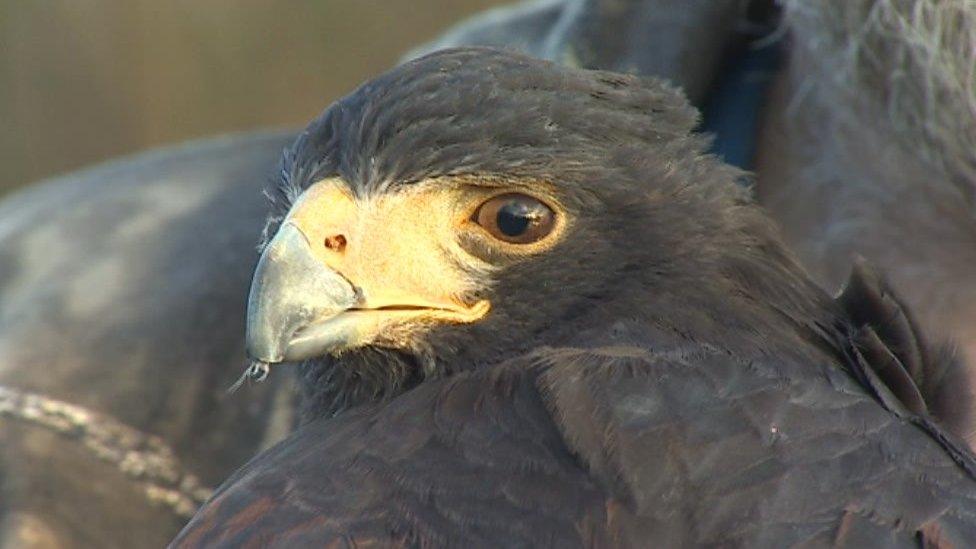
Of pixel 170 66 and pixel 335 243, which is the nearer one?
pixel 335 243

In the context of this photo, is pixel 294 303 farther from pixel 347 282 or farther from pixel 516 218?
pixel 516 218

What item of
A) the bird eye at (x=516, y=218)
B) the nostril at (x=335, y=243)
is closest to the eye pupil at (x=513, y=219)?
the bird eye at (x=516, y=218)

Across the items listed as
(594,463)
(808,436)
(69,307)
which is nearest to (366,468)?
(594,463)

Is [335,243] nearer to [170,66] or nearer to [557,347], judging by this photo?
[557,347]

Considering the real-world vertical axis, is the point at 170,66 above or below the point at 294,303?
above

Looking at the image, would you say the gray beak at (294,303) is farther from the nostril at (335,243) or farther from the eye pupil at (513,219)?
the eye pupil at (513,219)

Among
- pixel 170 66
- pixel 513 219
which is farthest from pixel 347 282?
pixel 170 66

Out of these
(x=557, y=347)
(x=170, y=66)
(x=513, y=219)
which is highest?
(x=170, y=66)
